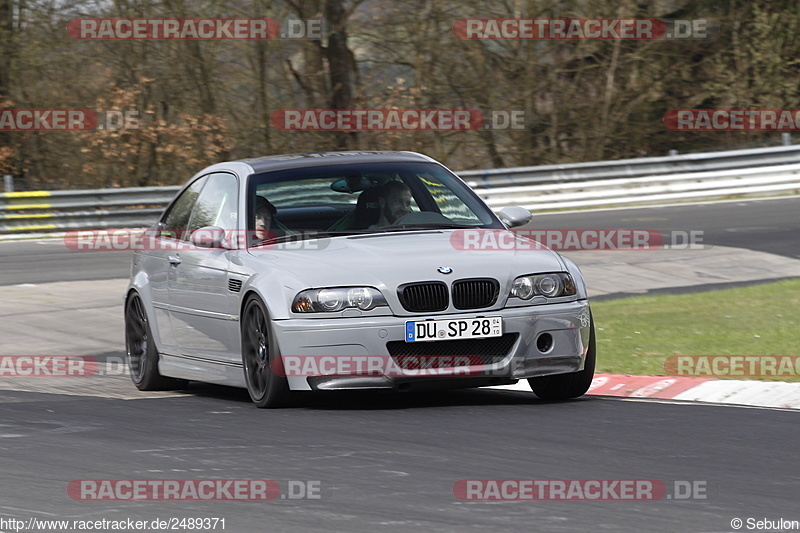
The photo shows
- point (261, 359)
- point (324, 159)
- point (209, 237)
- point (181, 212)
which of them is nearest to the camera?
point (261, 359)

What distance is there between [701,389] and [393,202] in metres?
2.27

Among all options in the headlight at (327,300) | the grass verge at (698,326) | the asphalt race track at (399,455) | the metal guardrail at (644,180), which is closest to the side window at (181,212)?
the asphalt race track at (399,455)

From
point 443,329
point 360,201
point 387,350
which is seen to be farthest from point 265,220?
point 443,329

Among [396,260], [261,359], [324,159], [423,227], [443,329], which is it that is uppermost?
[324,159]

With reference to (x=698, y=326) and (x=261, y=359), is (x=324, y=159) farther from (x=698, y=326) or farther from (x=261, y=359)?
(x=698, y=326)

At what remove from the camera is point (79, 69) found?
29.1 meters

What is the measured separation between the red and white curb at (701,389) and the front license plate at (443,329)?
4.93 feet

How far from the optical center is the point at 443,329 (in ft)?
23.8

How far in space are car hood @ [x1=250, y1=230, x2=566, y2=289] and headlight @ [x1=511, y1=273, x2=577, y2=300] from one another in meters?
0.04

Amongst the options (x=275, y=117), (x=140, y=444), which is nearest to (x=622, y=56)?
(x=275, y=117)

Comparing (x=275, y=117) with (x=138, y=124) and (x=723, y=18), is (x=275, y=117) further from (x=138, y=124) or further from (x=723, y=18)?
(x=723, y=18)

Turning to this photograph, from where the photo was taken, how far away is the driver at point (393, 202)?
27.6ft

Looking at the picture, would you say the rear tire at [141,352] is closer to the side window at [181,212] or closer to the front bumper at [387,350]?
the side window at [181,212]

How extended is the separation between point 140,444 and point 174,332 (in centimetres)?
245
